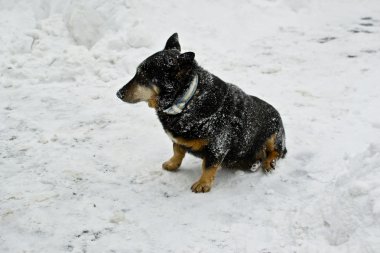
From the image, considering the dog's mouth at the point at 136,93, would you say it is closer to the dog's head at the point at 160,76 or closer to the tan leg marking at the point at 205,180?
the dog's head at the point at 160,76

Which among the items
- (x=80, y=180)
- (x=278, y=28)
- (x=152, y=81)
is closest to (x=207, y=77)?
(x=152, y=81)

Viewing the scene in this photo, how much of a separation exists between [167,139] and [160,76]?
158cm

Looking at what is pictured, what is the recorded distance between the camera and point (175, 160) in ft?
15.3

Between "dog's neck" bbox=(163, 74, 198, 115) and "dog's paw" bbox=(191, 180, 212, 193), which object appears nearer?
"dog's neck" bbox=(163, 74, 198, 115)

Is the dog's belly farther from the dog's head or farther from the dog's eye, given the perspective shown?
the dog's eye

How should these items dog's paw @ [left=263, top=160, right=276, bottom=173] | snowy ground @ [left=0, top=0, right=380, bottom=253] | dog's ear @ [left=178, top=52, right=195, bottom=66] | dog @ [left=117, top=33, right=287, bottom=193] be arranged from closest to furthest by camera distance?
snowy ground @ [left=0, top=0, right=380, bottom=253]
dog's ear @ [left=178, top=52, right=195, bottom=66]
dog @ [left=117, top=33, right=287, bottom=193]
dog's paw @ [left=263, top=160, right=276, bottom=173]

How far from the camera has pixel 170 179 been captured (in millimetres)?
4566

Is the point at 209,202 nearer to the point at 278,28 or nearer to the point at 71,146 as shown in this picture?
the point at 71,146

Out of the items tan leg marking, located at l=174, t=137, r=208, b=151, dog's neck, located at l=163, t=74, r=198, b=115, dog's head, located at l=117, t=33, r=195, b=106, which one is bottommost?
tan leg marking, located at l=174, t=137, r=208, b=151

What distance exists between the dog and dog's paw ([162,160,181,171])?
0.82 feet

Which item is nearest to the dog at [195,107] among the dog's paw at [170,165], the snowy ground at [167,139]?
the dog's paw at [170,165]

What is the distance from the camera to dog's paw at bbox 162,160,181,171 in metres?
4.69

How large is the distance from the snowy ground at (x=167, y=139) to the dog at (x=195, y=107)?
1.33 feet

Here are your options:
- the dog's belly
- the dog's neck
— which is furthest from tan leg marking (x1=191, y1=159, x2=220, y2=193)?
the dog's neck
